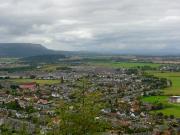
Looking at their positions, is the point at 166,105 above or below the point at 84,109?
below

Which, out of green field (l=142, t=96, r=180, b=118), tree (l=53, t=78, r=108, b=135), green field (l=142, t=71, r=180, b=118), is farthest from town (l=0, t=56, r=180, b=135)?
green field (l=142, t=71, r=180, b=118)

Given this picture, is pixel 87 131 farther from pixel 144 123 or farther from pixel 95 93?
pixel 144 123

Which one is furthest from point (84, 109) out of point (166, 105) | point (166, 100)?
point (166, 100)

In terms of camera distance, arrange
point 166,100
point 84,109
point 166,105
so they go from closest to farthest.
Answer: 1. point 84,109
2. point 166,105
3. point 166,100

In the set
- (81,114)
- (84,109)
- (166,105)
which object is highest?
(84,109)

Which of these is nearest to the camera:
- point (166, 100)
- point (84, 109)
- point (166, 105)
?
point (84, 109)

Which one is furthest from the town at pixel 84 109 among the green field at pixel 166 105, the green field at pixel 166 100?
the green field at pixel 166 100

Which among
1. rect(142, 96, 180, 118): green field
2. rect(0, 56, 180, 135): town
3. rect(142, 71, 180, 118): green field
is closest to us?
rect(0, 56, 180, 135): town

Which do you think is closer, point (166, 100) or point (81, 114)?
point (81, 114)

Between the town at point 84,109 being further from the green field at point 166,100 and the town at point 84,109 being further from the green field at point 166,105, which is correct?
the green field at point 166,100

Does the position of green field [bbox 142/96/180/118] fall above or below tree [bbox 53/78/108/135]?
below

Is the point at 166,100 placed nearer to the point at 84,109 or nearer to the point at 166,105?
the point at 166,105

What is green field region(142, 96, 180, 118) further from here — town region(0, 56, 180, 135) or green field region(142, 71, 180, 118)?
town region(0, 56, 180, 135)
